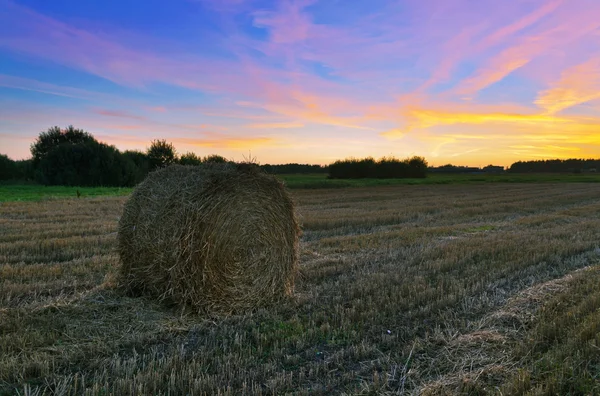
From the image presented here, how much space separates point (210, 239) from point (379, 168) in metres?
67.5

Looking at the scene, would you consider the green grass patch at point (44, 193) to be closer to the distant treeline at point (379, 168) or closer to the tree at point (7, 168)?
the tree at point (7, 168)

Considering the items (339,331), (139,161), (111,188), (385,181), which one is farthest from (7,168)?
(339,331)

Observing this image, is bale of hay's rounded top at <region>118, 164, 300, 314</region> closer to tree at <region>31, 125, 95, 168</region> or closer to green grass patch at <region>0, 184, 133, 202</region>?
green grass patch at <region>0, 184, 133, 202</region>

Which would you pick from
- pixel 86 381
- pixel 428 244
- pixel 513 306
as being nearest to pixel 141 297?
pixel 86 381

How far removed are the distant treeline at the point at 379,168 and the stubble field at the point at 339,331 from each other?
199ft

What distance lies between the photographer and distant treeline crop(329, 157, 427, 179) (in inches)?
2726

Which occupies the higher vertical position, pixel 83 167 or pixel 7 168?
pixel 7 168

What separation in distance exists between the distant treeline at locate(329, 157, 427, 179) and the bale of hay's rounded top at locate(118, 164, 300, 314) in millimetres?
62586

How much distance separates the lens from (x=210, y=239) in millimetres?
5871

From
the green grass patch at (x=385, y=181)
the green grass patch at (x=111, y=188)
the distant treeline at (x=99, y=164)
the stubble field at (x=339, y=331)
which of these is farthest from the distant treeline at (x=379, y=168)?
the stubble field at (x=339, y=331)

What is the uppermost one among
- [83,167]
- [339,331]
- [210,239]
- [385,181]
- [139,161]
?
[139,161]

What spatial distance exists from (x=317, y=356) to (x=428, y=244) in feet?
21.0

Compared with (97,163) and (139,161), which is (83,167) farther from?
(139,161)

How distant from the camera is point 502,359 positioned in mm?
4082
